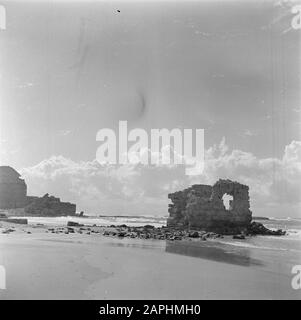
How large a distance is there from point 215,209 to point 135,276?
33433mm

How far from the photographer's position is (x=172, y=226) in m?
52.4

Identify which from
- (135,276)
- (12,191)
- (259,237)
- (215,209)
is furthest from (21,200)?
(135,276)

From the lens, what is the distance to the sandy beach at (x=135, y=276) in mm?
13031

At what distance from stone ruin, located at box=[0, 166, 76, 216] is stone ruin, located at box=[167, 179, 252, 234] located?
53.0 meters

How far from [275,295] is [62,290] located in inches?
301

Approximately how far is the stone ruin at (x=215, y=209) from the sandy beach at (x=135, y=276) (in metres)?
24.3

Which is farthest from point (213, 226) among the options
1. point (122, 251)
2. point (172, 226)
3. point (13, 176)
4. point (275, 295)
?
point (13, 176)

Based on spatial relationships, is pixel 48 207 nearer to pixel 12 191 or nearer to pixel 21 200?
pixel 21 200

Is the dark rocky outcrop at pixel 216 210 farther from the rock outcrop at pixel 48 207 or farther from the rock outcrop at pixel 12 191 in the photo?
the rock outcrop at pixel 12 191

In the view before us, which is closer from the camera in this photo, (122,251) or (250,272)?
(250,272)

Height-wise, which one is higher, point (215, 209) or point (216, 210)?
point (215, 209)

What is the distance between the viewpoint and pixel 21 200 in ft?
333

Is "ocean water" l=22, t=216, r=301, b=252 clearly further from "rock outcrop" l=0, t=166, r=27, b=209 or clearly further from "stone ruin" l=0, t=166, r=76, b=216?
"rock outcrop" l=0, t=166, r=27, b=209
